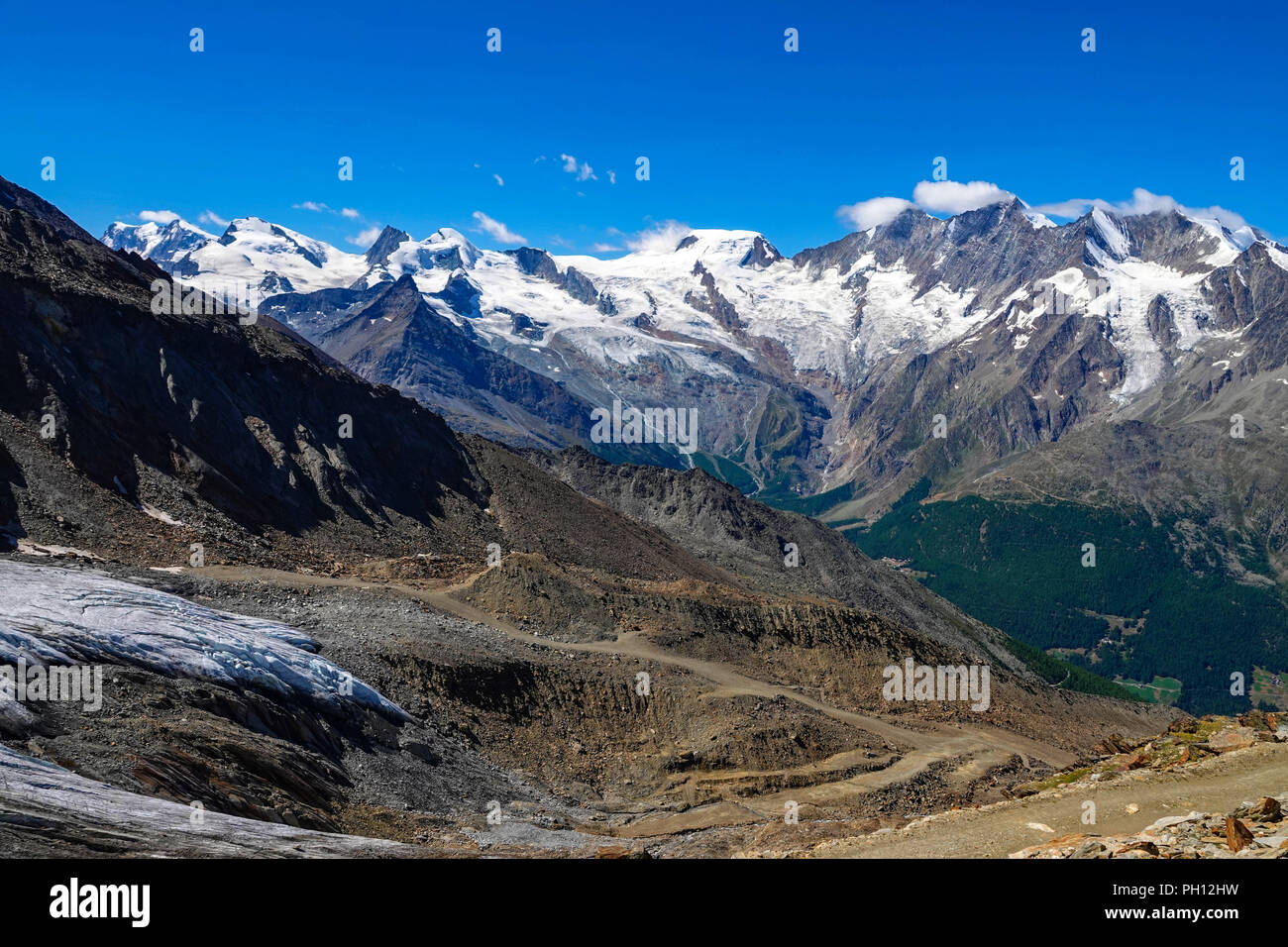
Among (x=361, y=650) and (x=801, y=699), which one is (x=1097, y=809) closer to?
(x=361, y=650)

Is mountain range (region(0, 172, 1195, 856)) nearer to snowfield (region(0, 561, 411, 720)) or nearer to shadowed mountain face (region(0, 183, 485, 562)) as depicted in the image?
snowfield (region(0, 561, 411, 720))

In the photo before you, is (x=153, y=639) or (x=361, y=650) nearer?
(x=153, y=639)

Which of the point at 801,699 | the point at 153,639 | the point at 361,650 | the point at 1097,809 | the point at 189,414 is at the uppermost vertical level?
the point at 189,414

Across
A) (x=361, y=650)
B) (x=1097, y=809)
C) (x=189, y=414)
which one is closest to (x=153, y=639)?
(x=361, y=650)

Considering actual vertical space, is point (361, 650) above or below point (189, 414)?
below

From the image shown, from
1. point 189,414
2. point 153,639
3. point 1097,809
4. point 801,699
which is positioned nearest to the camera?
point 1097,809

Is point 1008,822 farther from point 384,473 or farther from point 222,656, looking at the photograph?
point 384,473
